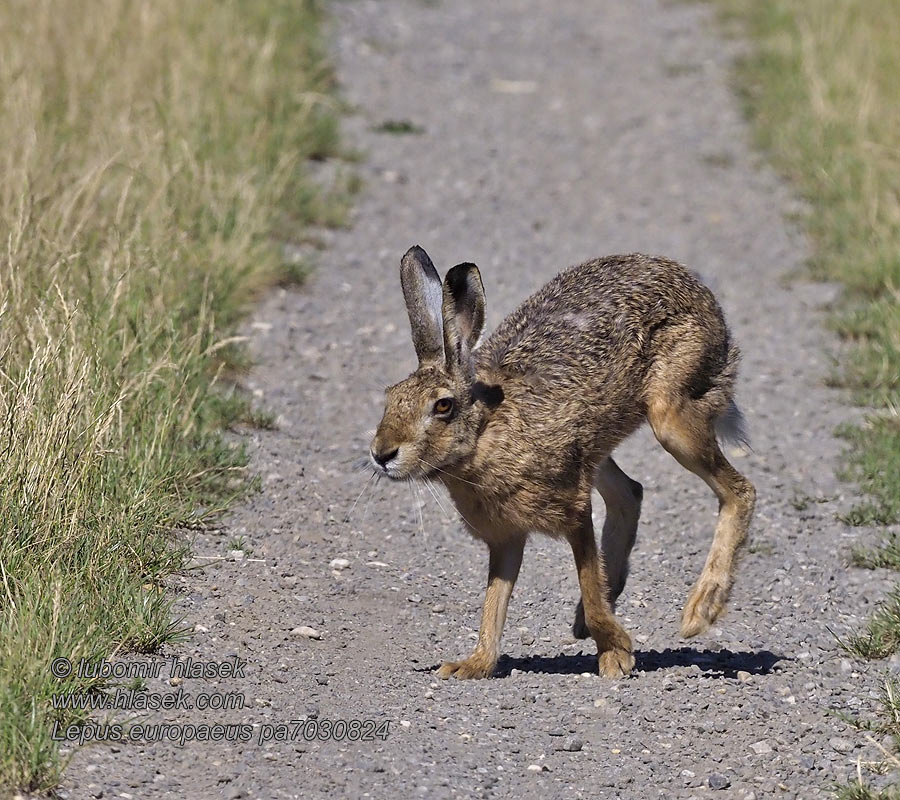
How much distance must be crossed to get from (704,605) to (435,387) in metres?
1.35

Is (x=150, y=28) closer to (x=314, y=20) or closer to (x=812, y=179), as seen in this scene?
(x=314, y=20)

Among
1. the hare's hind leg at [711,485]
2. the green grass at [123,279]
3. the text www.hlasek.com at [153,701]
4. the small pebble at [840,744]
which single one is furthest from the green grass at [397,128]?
the small pebble at [840,744]

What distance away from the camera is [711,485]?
582 cm

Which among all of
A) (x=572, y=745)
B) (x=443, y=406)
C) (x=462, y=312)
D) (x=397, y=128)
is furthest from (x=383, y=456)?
(x=397, y=128)

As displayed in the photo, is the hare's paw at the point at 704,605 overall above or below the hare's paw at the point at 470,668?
above

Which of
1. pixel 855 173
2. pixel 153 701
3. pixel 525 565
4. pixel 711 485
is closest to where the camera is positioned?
pixel 153 701

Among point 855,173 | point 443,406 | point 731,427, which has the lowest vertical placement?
point 731,427

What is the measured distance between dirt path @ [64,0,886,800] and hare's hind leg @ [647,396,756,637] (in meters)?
0.17

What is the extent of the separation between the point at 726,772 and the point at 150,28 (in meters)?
6.81

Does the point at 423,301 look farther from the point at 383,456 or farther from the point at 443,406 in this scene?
the point at 383,456

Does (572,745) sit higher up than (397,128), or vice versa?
(397,128)

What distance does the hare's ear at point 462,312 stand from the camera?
16.4ft

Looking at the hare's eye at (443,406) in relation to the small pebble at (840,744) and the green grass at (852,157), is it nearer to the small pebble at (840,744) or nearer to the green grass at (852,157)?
the small pebble at (840,744)

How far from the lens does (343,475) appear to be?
672 cm
